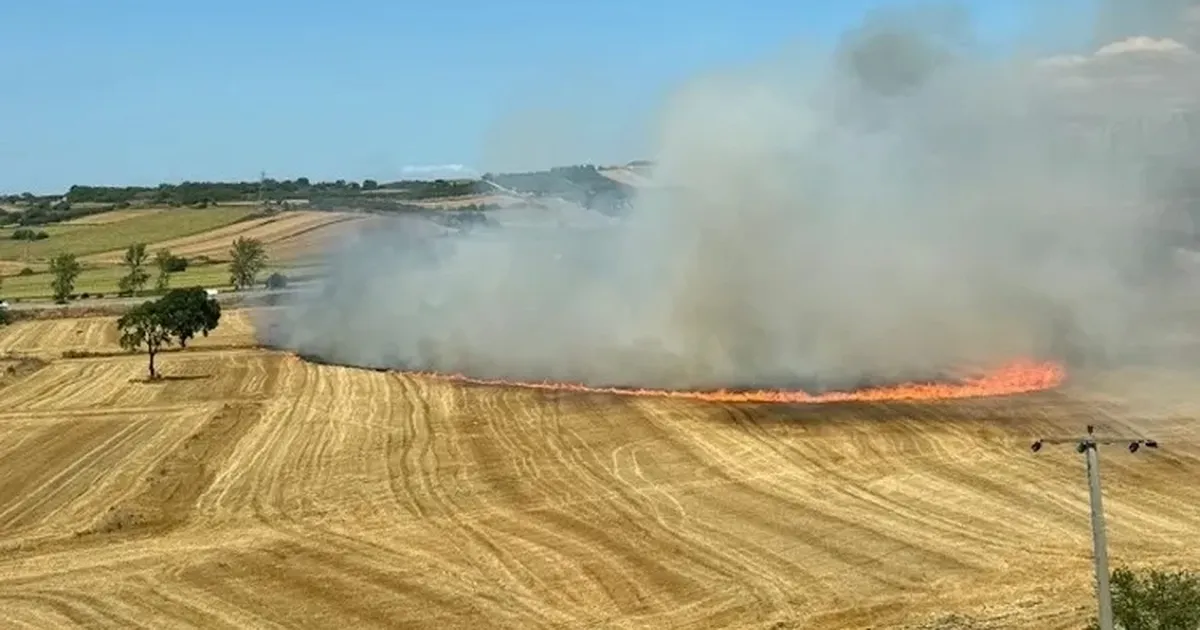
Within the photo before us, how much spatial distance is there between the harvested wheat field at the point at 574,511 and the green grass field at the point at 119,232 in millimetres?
107428

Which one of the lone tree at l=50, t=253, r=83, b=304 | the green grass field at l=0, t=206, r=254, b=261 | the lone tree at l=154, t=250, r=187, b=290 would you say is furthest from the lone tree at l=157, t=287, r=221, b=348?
the green grass field at l=0, t=206, r=254, b=261

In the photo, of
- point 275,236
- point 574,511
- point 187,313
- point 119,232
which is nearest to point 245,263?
point 275,236

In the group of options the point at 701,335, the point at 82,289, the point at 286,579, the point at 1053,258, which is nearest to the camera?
the point at 286,579

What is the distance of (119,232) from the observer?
6442 inches

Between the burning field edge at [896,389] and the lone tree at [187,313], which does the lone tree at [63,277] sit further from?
the burning field edge at [896,389]

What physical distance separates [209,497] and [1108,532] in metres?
26.7

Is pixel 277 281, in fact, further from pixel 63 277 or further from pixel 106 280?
pixel 106 280

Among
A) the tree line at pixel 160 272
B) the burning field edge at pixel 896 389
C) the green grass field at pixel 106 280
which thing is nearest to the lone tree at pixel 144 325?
the burning field edge at pixel 896 389

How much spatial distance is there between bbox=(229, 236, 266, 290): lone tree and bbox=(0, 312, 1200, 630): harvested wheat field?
62.5 m

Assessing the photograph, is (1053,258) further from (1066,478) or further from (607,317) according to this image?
(1066,478)

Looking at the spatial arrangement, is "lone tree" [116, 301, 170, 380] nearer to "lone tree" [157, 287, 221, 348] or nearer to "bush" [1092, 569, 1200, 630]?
"lone tree" [157, 287, 221, 348]

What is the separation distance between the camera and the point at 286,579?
3005 centimetres

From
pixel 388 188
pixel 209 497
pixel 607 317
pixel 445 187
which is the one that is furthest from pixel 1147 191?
pixel 388 188

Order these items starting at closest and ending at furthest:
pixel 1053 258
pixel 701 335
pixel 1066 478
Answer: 1. pixel 1066 478
2. pixel 701 335
3. pixel 1053 258
